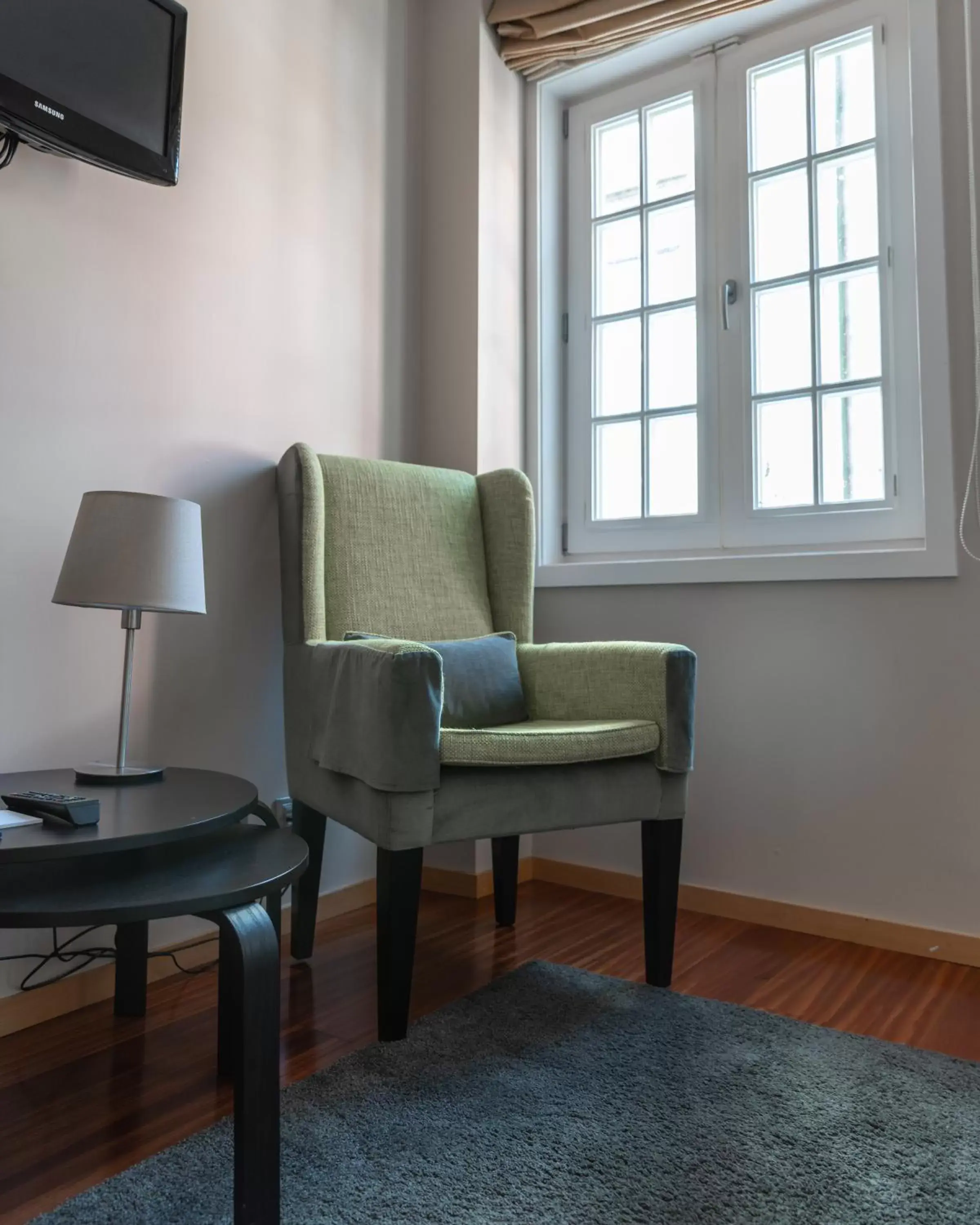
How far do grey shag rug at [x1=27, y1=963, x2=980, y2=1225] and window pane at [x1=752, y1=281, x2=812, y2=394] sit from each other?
157cm

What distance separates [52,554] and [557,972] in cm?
127

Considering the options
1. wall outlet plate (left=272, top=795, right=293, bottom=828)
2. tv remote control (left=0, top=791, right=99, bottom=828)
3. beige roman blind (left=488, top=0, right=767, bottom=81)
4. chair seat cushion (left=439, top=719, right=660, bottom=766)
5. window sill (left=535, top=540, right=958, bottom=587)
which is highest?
beige roman blind (left=488, top=0, right=767, bottom=81)

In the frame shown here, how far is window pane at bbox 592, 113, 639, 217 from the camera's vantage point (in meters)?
2.69

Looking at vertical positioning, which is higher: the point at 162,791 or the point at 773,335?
the point at 773,335

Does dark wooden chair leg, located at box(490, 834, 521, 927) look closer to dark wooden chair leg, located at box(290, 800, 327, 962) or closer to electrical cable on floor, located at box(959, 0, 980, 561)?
dark wooden chair leg, located at box(290, 800, 327, 962)

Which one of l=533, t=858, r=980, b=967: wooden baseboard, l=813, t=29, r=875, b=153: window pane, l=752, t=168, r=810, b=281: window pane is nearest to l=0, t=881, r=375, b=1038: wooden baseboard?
l=533, t=858, r=980, b=967: wooden baseboard

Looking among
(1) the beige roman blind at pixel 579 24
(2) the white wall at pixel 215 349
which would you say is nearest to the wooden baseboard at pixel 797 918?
(2) the white wall at pixel 215 349

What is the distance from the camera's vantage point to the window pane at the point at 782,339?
233 centimetres

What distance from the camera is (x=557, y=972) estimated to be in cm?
181

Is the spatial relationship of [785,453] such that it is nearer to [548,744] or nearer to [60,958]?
[548,744]

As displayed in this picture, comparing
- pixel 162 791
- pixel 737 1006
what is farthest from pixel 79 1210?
pixel 737 1006

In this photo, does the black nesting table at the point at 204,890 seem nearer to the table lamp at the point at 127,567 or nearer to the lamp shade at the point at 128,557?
the table lamp at the point at 127,567

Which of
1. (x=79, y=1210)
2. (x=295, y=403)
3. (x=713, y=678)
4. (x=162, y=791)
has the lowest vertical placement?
(x=79, y=1210)

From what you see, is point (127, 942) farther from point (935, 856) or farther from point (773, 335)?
point (773, 335)
